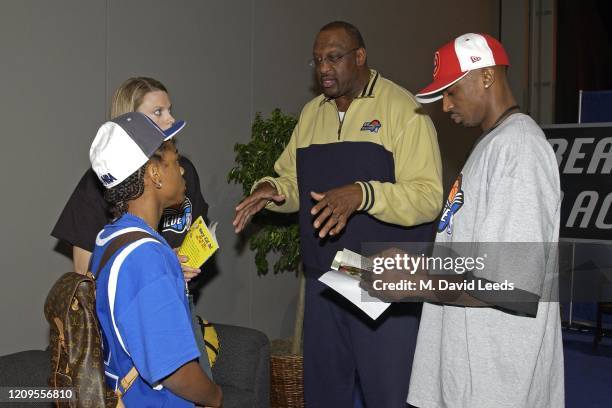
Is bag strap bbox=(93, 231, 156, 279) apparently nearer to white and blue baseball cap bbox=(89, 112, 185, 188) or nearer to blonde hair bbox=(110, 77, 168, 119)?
white and blue baseball cap bbox=(89, 112, 185, 188)

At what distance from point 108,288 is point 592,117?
7.27 m

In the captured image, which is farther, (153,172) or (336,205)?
(336,205)

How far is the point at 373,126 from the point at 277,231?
5.64 ft

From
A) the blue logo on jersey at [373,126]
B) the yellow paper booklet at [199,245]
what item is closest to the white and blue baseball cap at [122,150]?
the yellow paper booklet at [199,245]

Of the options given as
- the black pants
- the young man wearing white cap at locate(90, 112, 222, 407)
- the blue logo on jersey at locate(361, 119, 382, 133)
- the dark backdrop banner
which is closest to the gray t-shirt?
the young man wearing white cap at locate(90, 112, 222, 407)

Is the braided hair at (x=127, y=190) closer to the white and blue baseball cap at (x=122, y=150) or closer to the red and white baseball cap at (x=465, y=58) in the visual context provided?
the white and blue baseball cap at (x=122, y=150)

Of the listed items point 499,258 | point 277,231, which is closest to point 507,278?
point 499,258

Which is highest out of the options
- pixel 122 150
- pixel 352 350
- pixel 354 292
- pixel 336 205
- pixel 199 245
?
pixel 122 150

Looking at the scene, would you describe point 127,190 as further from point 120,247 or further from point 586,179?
point 586,179

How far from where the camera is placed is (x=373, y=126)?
122 inches

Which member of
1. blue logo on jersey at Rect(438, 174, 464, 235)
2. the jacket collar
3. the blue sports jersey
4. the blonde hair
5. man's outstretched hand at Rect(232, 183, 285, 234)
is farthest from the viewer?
the jacket collar

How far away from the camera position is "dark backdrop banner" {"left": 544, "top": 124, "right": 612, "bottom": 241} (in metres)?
6.46

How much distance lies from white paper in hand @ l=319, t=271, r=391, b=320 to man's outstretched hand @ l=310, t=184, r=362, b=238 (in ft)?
0.89

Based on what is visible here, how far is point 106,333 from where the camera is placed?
1828mm
